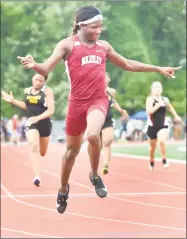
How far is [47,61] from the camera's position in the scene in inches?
285

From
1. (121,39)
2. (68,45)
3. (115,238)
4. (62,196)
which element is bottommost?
(115,238)

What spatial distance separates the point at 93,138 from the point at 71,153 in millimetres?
436

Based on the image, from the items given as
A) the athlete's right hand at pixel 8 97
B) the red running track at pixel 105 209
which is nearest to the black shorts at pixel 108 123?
the athlete's right hand at pixel 8 97

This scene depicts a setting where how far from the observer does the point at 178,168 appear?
130 feet

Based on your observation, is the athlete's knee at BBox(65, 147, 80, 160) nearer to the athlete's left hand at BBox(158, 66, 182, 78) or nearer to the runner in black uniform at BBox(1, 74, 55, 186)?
the runner in black uniform at BBox(1, 74, 55, 186)

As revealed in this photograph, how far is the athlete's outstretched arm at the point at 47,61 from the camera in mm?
6961

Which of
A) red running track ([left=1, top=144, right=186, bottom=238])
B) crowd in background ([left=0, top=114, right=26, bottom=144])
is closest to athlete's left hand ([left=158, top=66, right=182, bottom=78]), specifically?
crowd in background ([left=0, top=114, right=26, bottom=144])

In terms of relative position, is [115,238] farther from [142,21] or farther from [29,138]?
[142,21]

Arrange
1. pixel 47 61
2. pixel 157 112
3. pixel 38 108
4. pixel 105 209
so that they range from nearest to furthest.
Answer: pixel 47 61
pixel 38 108
pixel 157 112
pixel 105 209

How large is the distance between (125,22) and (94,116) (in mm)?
57757

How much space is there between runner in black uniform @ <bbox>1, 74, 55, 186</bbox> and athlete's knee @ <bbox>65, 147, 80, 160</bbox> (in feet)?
2.25

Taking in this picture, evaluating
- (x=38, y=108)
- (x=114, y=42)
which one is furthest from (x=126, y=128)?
(x=114, y=42)

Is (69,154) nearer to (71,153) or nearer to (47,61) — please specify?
(71,153)

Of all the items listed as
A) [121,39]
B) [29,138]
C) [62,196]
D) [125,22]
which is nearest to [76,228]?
[29,138]
